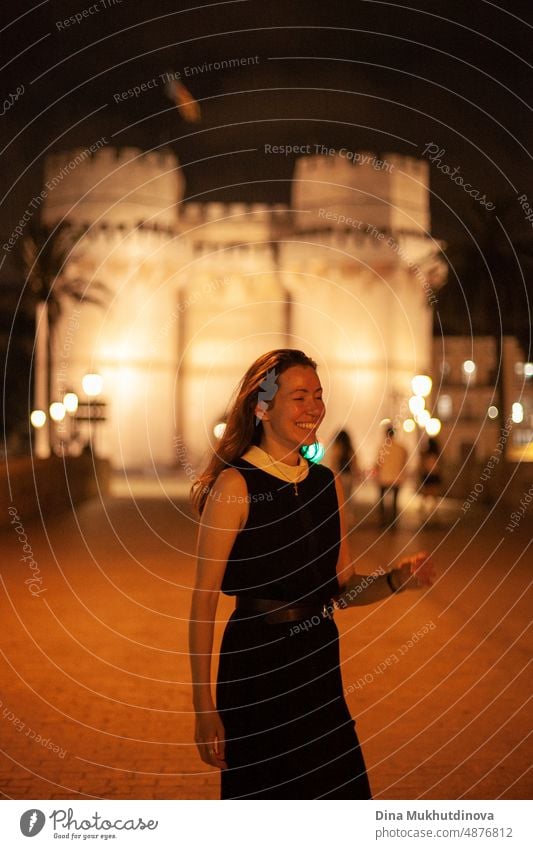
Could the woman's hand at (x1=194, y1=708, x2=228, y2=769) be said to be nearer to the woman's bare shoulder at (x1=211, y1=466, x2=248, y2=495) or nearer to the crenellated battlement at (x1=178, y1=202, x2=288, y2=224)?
the woman's bare shoulder at (x1=211, y1=466, x2=248, y2=495)

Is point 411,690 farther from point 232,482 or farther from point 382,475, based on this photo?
point 382,475

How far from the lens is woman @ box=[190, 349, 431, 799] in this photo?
3.71m

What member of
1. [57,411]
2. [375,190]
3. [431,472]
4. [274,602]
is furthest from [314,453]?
[375,190]

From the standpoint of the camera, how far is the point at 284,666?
3.77 metres

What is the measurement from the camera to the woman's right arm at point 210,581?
3666 mm

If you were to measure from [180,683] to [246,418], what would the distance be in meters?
4.25

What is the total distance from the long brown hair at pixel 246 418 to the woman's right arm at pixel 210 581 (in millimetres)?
167

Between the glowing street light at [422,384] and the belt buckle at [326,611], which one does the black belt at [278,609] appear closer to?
the belt buckle at [326,611]

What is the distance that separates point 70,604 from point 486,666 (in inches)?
180

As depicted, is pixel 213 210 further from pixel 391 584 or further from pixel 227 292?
pixel 391 584

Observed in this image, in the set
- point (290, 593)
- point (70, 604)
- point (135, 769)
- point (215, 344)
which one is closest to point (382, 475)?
point (70, 604)

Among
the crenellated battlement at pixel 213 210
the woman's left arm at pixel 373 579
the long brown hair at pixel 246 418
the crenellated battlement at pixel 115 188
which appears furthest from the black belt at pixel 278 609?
the crenellated battlement at pixel 213 210

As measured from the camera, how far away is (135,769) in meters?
5.58
